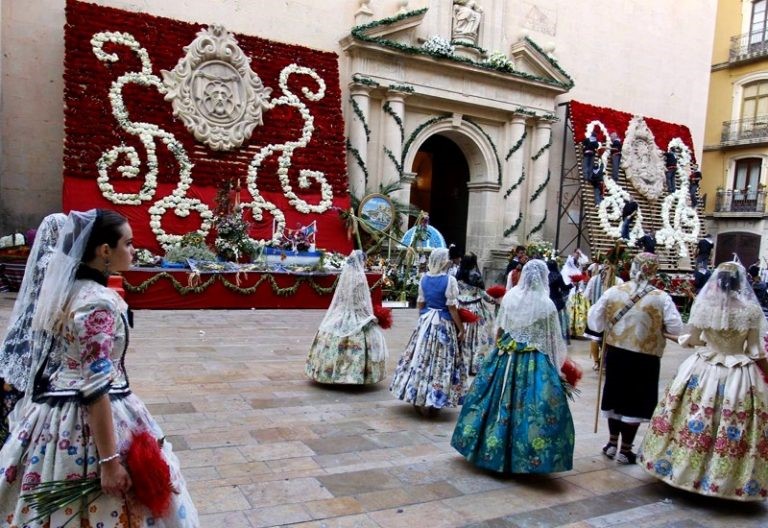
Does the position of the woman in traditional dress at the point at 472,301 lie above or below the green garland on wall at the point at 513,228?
below

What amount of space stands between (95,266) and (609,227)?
16.6 m

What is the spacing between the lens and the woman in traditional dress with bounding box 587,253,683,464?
4.35 meters

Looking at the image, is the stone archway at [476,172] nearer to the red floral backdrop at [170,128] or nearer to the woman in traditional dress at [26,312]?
the red floral backdrop at [170,128]

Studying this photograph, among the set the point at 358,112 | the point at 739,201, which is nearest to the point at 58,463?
the point at 358,112

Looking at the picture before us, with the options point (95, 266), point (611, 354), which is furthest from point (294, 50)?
point (95, 266)

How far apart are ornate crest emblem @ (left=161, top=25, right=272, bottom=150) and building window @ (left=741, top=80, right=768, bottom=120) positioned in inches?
865

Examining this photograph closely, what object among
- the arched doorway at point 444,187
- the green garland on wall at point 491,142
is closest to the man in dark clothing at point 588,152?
the green garland on wall at point 491,142

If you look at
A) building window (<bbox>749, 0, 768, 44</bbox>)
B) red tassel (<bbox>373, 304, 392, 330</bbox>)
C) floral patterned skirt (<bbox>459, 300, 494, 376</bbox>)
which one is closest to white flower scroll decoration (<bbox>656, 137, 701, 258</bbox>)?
building window (<bbox>749, 0, 768, 44</bbox>)

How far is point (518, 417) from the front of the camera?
3.94m

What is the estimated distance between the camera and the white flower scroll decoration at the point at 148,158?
11297 millimetres

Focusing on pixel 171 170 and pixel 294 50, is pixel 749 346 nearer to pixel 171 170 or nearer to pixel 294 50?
pixel 171 170

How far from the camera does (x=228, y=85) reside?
12562 millimetres

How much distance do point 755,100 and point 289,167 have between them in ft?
71.7

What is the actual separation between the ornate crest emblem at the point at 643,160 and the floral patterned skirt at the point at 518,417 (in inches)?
611
